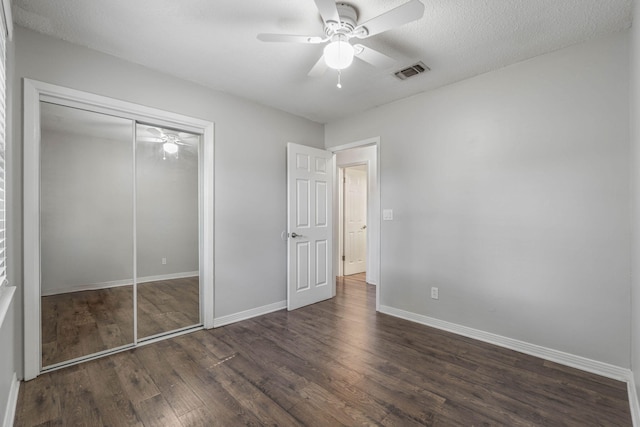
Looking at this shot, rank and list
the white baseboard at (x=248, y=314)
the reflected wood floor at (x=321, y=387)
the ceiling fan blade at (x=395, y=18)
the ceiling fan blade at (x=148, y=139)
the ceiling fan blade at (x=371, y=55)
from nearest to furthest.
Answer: the ceiling fan blade at (x=395, y=18), the reflected wood floor at (x=321, y=387), the ceiling fan blade at (x=371, y=55), the ceiling fan blade at (x=148, y=139), the white baseboard at (x=248, y=314)

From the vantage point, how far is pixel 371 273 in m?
4.98

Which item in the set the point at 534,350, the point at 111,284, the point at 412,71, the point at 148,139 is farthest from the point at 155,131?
the point at 534,350

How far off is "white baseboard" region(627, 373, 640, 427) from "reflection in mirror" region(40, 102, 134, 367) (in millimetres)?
3616

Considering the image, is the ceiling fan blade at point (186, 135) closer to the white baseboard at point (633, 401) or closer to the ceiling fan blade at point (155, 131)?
the ceiling fan blade at point (155, 131)

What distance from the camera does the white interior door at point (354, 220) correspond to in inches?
220

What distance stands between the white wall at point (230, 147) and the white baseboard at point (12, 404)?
37 cm

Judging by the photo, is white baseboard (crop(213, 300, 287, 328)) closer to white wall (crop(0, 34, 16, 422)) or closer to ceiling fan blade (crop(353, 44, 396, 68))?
white wall (crop(0, 34, 16, 422))

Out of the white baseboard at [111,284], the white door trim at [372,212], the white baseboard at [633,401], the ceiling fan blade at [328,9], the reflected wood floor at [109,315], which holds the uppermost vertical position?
the ceiling fan blade at [328,9]

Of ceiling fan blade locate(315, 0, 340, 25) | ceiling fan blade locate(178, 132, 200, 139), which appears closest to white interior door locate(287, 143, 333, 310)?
ceiling fan blade locate(178, 132, 200, 139)

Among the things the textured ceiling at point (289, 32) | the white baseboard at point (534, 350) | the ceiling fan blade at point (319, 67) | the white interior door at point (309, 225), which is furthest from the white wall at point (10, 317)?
the white baseboard at point (534, 350)

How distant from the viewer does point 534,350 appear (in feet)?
7.97

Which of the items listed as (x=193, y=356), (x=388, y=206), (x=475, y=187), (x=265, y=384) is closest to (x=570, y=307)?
(x=475, y=187)

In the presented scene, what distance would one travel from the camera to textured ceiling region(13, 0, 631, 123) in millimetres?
1840

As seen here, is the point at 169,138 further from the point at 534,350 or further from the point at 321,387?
the point at 534,350
